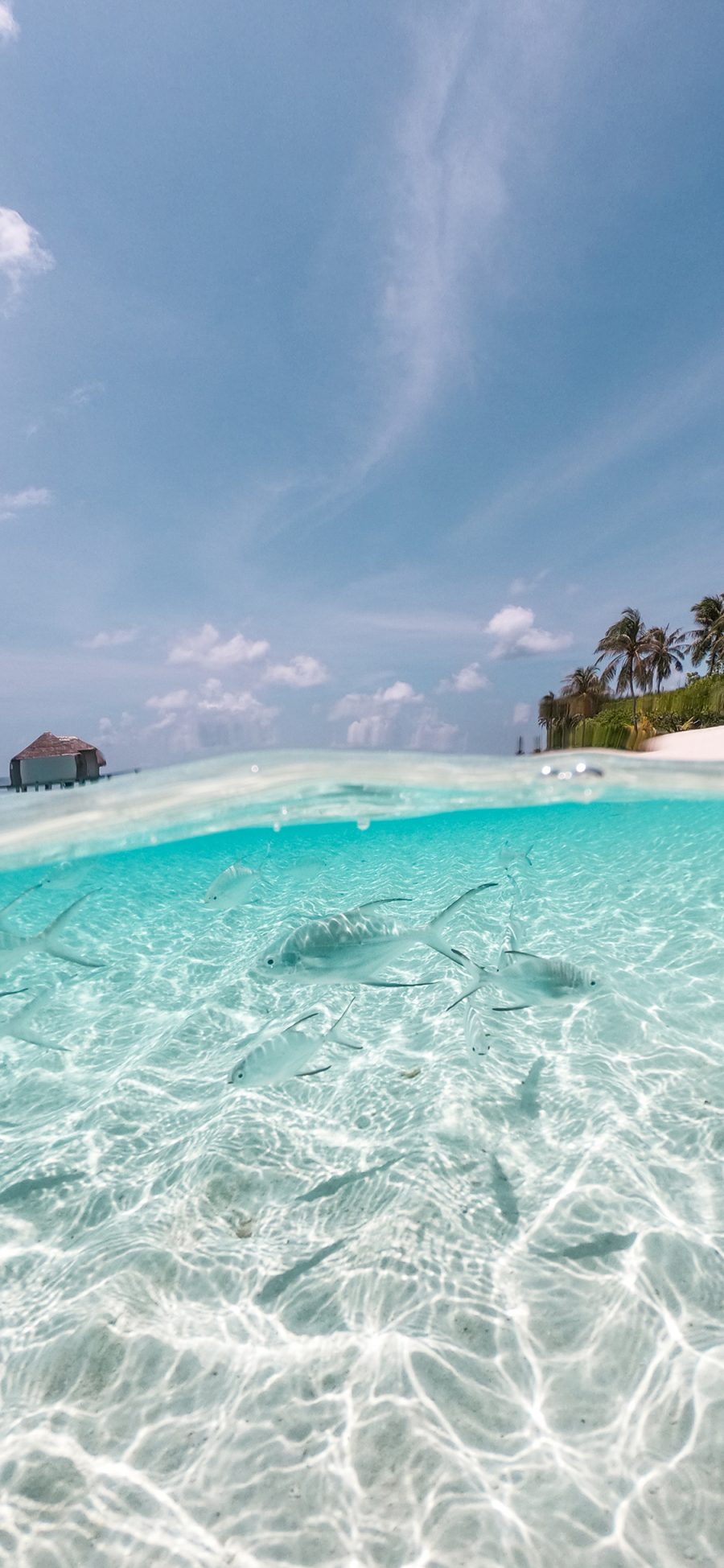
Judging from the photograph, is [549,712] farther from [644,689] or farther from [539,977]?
[539,977]

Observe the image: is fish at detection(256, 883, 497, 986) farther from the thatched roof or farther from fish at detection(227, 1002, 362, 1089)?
the thatched roof

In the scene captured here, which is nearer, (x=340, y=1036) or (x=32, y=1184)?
(x=32, y=1184)

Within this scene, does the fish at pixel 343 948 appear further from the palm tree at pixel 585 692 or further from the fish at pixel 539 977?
the palm tree at pixel 585 692

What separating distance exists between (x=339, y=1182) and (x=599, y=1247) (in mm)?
1752

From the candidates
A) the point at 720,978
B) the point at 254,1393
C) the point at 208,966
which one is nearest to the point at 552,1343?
the point at 254,1393

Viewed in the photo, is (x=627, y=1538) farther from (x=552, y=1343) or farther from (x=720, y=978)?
(x=720, y=978)

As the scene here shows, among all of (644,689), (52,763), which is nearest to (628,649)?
(644,689)

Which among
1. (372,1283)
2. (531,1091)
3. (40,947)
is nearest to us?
(372,1283)

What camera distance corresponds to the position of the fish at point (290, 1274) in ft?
11.6

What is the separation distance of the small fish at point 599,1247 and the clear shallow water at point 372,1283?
0.07 ft

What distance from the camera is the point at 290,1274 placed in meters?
3.66

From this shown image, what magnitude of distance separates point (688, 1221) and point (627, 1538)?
1.74 m

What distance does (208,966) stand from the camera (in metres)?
9.33

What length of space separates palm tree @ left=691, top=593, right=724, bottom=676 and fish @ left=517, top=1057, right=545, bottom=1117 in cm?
4678
